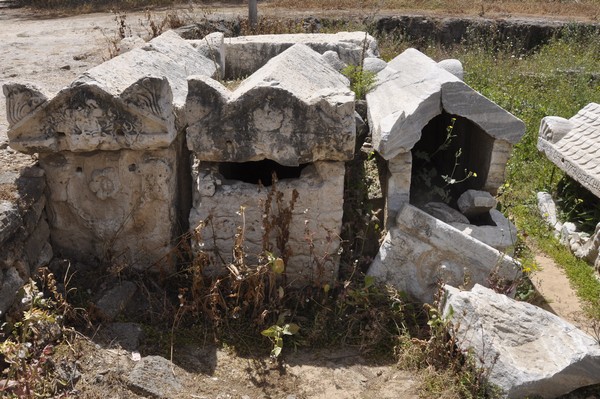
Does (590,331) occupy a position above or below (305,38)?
below

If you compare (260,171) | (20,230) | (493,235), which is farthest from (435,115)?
(20,230)

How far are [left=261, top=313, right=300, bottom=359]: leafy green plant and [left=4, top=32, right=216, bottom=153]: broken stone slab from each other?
1.28m

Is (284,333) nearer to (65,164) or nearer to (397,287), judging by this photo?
(397,287)

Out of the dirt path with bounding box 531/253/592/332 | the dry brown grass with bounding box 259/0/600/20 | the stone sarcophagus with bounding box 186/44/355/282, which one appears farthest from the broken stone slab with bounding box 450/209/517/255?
the dry brown grass with bounding box 259/0/600/20

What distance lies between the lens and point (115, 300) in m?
3.74

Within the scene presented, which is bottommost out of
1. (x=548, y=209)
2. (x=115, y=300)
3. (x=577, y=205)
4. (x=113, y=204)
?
(x=548, y=209)

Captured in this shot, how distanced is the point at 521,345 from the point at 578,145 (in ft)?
9.35

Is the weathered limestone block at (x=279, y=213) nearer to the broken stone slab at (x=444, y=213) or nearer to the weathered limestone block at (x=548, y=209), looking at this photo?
the broken stone slab at (x=444, y=213)

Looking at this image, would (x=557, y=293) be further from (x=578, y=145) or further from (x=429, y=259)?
(x=578, y=145)

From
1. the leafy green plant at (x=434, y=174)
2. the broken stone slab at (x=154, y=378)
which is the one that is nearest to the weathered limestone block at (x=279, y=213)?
the broken stone slab at (x=154, y=378)

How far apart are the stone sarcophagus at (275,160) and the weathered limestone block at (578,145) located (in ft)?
8.23

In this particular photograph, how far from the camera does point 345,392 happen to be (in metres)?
3.37

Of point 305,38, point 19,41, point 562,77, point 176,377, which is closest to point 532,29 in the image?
point 562,77

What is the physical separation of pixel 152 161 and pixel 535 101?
19.7ft
